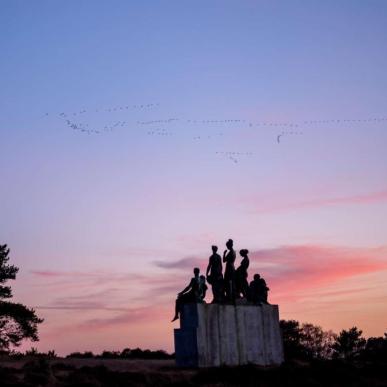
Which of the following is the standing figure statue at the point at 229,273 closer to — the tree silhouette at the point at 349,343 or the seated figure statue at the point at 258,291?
the seated figure statue at the point at 258,291

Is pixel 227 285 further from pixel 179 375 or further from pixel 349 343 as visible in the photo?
pixel 349 343

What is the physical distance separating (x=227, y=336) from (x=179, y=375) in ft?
14.5

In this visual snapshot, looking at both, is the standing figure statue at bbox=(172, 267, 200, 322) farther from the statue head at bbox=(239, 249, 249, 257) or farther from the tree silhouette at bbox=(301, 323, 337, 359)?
the tree silhouette at bbox=(301, 323, 337, 359)

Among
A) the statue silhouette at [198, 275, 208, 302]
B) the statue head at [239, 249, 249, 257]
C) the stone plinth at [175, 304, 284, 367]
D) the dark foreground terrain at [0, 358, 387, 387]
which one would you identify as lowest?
the dark foreground terrain at [0, 358, 387, 387]

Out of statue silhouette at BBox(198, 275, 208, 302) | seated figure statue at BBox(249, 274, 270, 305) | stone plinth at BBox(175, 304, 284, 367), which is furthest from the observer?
seated figure statue at BBox(249, 274, 270, 305)

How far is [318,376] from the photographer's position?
2712 cm

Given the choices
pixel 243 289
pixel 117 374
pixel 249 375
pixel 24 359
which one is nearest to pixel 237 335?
pixel 243 289

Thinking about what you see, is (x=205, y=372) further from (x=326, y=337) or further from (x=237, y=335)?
(x=326, y=337)

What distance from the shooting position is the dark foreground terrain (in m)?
22.3

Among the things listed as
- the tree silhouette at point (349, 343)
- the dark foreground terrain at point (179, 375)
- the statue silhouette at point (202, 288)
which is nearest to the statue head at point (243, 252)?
the statue silhouette at point (202, 288)

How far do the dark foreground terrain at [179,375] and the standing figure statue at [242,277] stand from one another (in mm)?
3650

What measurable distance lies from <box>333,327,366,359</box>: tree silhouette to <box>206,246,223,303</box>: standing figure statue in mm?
25576

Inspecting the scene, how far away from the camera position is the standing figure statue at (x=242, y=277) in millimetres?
30944

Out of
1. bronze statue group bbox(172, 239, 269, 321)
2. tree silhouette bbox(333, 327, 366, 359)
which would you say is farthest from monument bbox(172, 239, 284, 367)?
tree silhouette bbox(333, 327, 366, 359)
